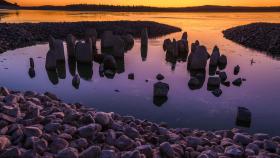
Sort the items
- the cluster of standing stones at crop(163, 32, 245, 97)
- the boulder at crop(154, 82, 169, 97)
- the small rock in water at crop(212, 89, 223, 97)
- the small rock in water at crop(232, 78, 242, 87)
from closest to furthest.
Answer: the boulder at crop(154, 82, 169, 97)
the small rock in water at crop(212, 89, 223, 97)
the cluster of standing stones at crop(163, 32, 245, 97)
the small rock in water at crop(232, 78, 242, 87)

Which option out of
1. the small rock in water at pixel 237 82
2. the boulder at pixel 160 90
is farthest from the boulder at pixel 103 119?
the small rock in water at pixel 237 82

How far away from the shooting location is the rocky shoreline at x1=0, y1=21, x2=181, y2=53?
2796cm

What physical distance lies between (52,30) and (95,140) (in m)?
31.9

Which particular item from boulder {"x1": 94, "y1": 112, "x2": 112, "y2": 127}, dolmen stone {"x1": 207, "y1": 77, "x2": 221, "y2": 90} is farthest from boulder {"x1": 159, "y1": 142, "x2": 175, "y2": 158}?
dolmen stone {"x1": 207, "y1": 77, "x2": 221, "y2": 90}

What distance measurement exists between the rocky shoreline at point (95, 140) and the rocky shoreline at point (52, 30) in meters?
17.6

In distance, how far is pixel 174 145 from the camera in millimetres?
6477

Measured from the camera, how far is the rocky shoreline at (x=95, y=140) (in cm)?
561

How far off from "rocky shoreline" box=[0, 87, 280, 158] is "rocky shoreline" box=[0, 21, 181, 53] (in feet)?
57.6

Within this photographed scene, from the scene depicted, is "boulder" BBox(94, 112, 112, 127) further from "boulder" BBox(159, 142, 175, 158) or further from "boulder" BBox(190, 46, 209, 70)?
"boulder" BBox(190, 46, 209, 70)

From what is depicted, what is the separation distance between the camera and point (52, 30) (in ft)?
120

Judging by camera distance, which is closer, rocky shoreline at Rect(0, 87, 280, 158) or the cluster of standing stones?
rocky shoreline at Rect(0, 87, 280, 158)

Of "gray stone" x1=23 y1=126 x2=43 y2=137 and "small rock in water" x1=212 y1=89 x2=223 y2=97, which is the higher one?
"gray stone" x1=23 y1=126 x2=43 y2=137

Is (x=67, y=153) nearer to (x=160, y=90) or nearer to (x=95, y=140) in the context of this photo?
(x=95, y=140)

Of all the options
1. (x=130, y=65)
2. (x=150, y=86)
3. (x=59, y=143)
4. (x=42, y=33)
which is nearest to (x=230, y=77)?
(x=150, y=86)
